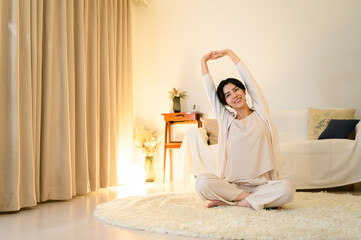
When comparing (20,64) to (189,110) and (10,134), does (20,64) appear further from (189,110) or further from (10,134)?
(189,110)

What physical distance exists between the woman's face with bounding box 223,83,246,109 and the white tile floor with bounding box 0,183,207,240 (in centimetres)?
99

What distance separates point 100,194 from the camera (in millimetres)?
3203

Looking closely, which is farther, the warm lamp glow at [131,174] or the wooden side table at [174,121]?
the wooden side table at [174,121]

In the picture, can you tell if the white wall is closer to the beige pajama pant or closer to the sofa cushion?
the sofa cushion

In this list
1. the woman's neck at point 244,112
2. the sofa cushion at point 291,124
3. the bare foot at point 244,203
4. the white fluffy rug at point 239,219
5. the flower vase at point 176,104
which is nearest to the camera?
→ the white fluffy rug at point 239,219

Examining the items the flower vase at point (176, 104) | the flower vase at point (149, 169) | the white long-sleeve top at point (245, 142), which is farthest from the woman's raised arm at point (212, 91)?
the flower vase at point (149, 169)

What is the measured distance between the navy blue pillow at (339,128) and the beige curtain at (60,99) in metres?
2.21

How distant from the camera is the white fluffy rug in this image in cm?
146

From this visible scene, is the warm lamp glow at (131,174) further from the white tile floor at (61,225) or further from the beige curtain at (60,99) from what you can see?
the white tile floor at (61,225)

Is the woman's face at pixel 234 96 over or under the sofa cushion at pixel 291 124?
over

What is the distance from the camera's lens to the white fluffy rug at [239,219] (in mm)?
1461

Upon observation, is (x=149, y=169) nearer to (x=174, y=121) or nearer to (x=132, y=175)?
(x=132, y=175)

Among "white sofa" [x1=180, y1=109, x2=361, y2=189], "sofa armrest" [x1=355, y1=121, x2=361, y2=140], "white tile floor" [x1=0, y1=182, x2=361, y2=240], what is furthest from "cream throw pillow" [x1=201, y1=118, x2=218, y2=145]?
"white tile floor" [x1=0, y1=182, x2=361, y2=240]

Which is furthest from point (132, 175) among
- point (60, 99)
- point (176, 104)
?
point (60, 99)
